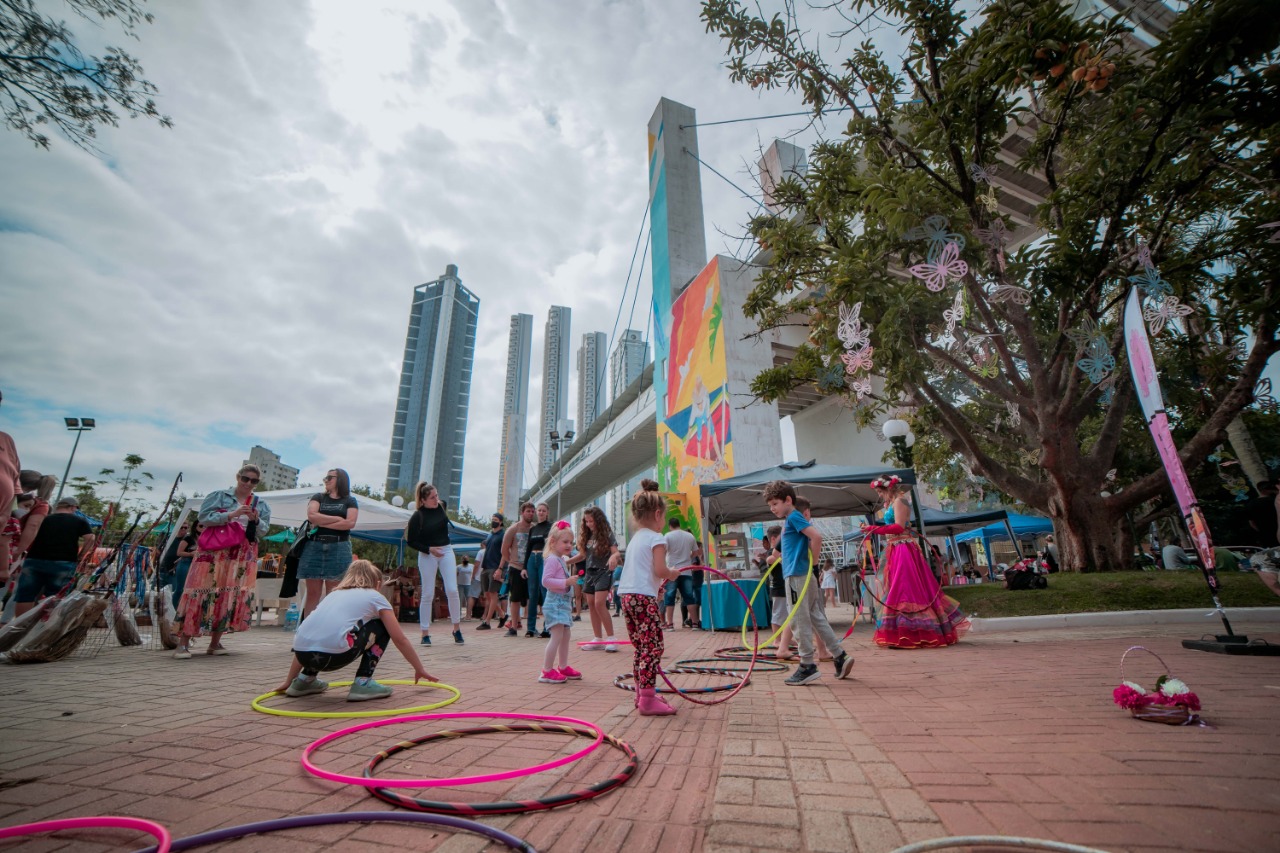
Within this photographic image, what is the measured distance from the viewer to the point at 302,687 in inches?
155

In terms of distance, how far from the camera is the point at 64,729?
116 inches

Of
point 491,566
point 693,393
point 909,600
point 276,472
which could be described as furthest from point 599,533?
Result: point 276,472

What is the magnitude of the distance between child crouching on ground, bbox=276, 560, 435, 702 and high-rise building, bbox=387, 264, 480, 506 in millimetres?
74700

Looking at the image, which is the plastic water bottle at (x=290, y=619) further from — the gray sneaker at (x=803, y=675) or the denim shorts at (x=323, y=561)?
the gray sneaker at (x=803, y=675)

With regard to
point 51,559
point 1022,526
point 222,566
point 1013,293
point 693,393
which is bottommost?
point 222,566

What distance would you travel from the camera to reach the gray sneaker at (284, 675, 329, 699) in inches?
154

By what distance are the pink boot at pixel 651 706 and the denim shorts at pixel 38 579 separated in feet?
22.7

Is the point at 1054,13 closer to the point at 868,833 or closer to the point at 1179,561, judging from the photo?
the point at 868,833

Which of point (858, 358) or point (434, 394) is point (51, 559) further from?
point (434, 394)

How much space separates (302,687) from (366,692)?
482 mm

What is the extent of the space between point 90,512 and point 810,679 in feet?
151

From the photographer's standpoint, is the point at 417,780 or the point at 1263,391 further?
the point at 1263,391

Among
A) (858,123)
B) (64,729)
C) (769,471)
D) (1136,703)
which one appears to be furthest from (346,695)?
(858,123)

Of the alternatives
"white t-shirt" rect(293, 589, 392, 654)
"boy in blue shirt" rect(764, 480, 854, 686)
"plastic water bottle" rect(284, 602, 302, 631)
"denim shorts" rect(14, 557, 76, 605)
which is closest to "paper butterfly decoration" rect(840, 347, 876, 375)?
"boy in blue shirt" rect(764, 480, 854, 686)
